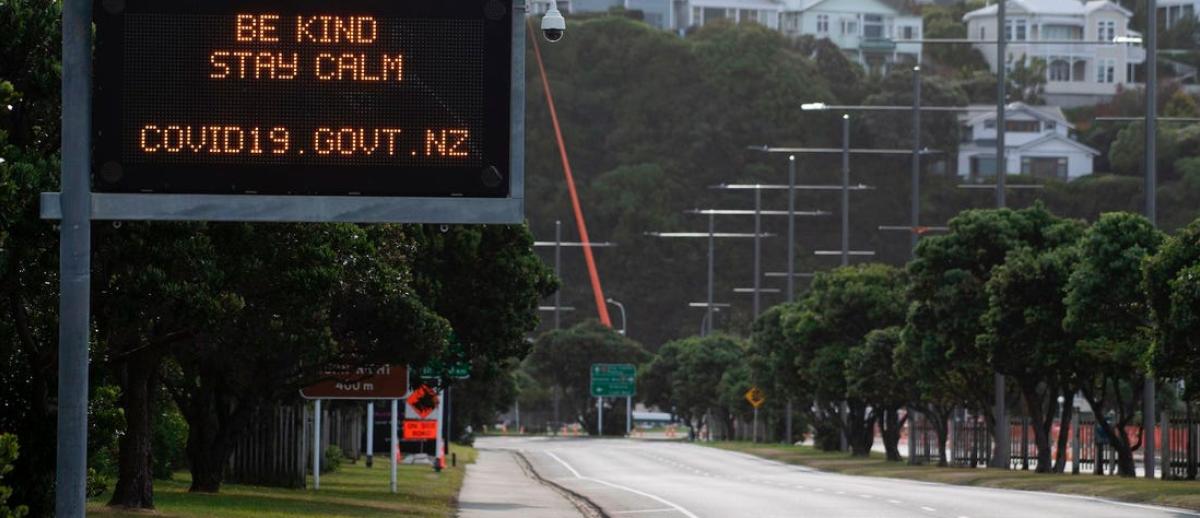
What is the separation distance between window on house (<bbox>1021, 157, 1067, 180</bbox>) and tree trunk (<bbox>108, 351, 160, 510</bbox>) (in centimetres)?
15227

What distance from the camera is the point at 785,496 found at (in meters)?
43.1

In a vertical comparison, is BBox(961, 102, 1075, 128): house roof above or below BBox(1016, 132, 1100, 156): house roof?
above

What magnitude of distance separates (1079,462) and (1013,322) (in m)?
8.85

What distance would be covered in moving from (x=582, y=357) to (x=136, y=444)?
364ft

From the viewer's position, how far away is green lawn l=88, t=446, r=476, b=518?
3119 cm

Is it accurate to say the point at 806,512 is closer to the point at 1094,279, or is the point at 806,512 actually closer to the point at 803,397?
the point at 1094,279

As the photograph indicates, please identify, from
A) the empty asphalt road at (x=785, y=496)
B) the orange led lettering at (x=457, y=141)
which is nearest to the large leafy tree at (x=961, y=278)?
the empty asphalt road at (x=785, y=496)

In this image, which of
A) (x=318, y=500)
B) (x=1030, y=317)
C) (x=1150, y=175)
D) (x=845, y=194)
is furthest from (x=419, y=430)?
(x=845, y=194)

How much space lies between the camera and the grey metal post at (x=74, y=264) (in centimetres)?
1491

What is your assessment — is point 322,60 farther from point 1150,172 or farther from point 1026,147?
point 1026,147

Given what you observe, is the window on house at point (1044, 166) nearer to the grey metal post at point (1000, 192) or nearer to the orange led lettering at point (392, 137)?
the grey metal post at point (1000, 192)

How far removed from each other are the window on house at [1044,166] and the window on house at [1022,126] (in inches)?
270

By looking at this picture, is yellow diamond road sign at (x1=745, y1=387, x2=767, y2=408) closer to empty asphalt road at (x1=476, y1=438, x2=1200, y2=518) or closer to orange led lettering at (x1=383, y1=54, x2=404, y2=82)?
empty asphalt road at (x1=476, y1=438, x2=1200, y2=518)

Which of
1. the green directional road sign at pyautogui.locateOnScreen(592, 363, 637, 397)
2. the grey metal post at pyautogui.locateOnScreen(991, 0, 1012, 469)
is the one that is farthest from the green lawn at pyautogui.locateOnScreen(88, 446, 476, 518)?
the green directional road sign at pyautogui.locateOnScreen(592, 363, 637, 397)
